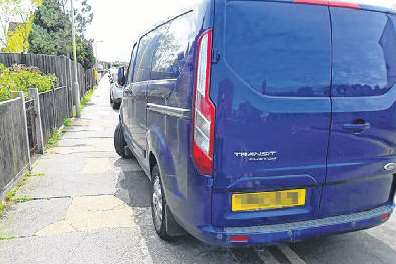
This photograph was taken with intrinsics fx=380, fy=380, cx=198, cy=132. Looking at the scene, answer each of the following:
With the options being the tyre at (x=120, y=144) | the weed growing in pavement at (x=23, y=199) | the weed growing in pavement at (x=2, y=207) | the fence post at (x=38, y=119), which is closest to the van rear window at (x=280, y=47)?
the weed growing in pavement at (x=2, y=207)

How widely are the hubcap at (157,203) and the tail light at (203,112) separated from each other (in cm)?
112

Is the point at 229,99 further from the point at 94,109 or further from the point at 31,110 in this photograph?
the point at 94,109

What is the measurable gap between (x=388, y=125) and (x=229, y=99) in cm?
139

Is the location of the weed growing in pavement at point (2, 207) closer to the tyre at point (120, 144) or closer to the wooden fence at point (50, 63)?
the tyre at point (120, 144)

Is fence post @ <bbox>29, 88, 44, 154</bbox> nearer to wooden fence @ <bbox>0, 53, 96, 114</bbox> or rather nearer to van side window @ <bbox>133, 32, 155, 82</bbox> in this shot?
van side window @ <bbox>133, 32, 155, 82</bbox>

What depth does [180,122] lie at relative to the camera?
9.42ft

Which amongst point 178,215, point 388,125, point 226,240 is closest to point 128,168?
point 178,215

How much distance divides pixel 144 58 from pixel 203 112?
7.34 feet

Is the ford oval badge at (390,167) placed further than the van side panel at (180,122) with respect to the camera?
Yes

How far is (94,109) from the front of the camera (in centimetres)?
1630

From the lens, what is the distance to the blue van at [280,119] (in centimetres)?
259

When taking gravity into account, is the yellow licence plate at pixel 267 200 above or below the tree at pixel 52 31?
below

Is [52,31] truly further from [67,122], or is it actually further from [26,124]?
[26,124]

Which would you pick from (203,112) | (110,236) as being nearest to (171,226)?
(110,236)
